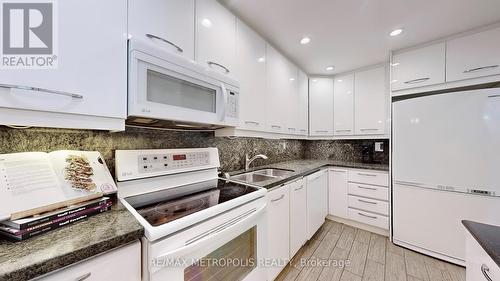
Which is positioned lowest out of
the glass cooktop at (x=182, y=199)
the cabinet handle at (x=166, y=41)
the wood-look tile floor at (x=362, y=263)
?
the wood-look tile floor at (x=362, y=263)

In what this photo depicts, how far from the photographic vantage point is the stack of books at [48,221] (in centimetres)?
52

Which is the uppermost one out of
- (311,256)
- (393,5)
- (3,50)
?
(393,5)

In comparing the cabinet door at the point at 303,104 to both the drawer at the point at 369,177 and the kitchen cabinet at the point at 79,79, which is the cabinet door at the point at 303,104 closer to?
the drawer at the point at 369,177

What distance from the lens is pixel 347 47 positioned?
6.54ft

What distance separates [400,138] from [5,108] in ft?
9.07

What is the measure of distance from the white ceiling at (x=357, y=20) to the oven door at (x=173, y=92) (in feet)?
2.54

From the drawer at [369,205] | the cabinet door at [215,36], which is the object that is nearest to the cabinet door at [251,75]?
the cabinet door at [215,36]

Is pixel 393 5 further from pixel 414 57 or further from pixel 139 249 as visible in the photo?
pixel 139 249

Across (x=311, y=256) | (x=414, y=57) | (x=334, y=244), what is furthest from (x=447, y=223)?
(x=414, y=57)

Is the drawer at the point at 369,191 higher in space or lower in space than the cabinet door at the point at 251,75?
lower

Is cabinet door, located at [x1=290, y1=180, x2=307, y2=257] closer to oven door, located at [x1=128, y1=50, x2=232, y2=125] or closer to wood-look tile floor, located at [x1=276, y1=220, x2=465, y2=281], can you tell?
wood-look tile floor, located at [x1=276, y1=220, x2=465, y2=281]

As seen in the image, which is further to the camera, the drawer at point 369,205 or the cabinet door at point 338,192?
the cabinet door at point 338,192

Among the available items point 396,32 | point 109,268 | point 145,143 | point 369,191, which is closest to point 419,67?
point 396,32

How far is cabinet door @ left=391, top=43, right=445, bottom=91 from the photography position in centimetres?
178
